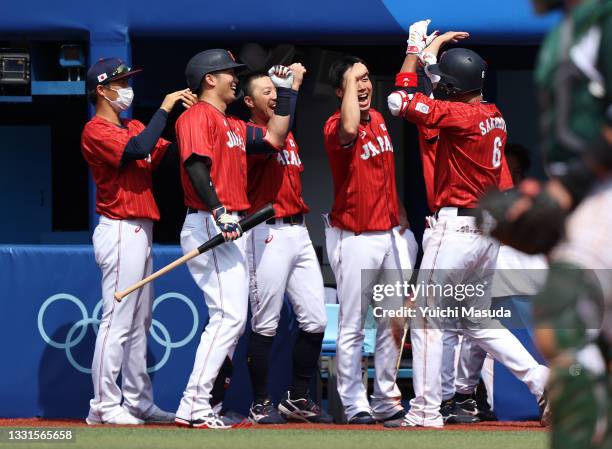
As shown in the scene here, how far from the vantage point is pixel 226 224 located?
5.90m

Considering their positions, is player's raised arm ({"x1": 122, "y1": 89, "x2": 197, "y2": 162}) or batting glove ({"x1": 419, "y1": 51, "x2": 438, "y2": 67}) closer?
player's raised arm ({"x1": 122, "y1": 89, "x2": 197, "y2": 162})

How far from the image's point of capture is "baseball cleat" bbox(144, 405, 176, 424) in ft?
21.1

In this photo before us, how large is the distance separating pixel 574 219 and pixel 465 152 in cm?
316

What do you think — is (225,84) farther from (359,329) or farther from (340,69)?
(359,329)

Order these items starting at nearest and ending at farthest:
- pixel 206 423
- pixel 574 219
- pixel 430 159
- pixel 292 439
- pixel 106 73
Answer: pixel 574 219 < pixel 292 439 < pixel 206 423 < pixel 106 73 < pixel 430 159

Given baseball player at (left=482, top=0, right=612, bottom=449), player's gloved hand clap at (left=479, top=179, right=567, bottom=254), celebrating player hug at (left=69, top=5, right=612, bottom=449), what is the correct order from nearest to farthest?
1. baseball player at (left=482, top=0, right=612, bottom=449)
2. player's gloved hand clap at (left=479, top=179, right=567, bottom=254)
3. celebrating player hug at (left=69, top=5, right=612, bottom=449)

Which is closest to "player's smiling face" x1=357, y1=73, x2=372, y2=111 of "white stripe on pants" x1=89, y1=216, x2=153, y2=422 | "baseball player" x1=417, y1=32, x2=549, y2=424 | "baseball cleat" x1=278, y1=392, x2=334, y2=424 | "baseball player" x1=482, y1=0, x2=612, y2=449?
"baseball player" x1=417, y1=32, x2=549, y2=424

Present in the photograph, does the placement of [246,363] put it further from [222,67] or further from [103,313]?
[222,67]

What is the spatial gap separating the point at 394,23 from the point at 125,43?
1.59 m

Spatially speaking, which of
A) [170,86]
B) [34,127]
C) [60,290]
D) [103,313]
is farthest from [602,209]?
[34,127]

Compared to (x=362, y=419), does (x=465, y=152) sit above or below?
above

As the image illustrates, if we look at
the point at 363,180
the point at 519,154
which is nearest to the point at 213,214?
the point at 363,180

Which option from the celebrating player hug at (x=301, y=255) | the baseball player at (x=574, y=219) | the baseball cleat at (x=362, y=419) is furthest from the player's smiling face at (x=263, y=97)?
the baseball player at (x=574, y=219)

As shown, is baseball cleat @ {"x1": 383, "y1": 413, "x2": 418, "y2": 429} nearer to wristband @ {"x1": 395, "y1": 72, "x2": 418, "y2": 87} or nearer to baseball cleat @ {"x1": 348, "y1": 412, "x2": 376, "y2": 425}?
baseball cleat @ {"x1": 348, "y1": 412, "x2": 376, "y2": 425}
